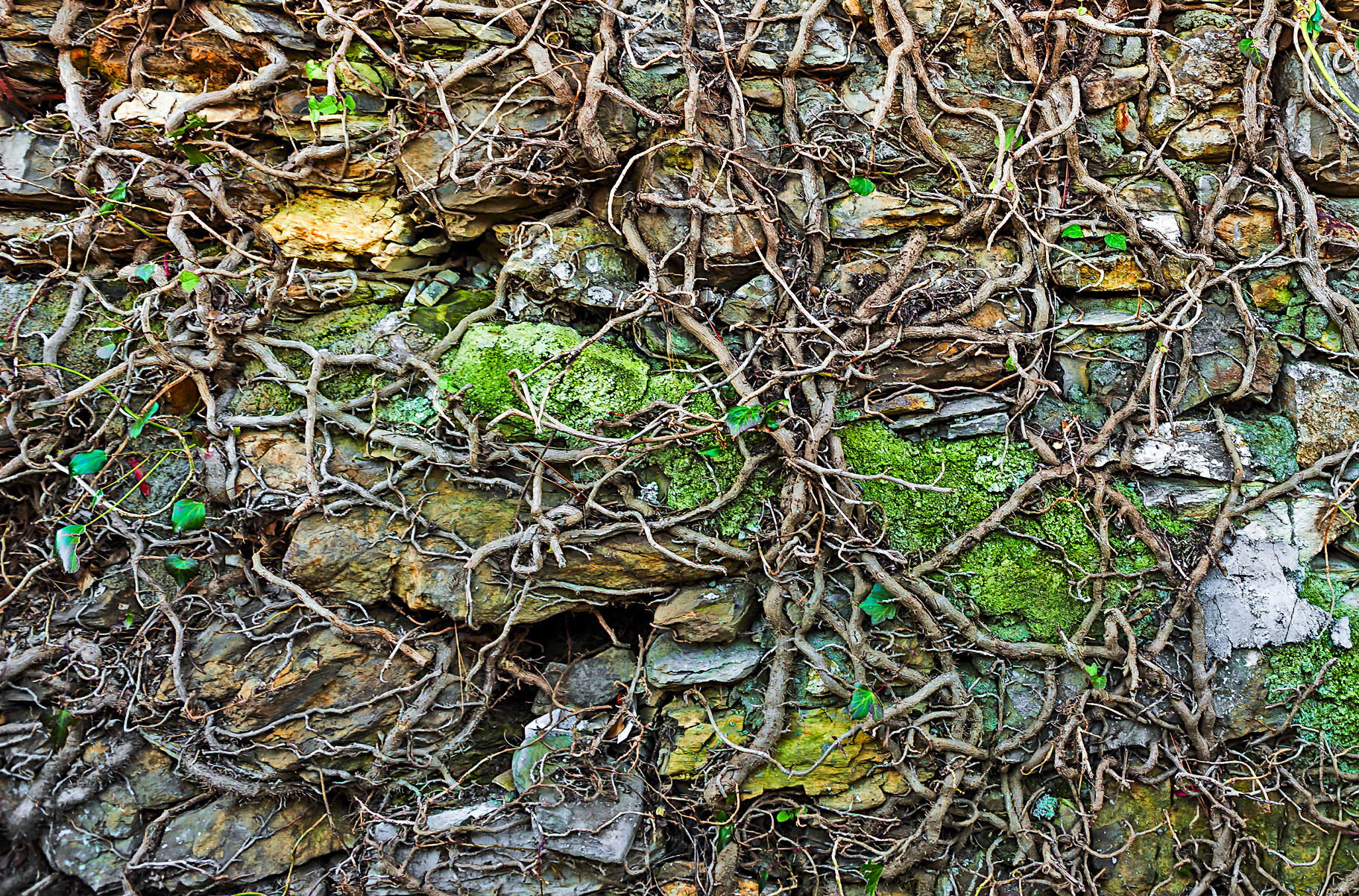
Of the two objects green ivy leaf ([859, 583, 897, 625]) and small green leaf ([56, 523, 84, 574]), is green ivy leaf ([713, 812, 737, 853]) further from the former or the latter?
small green leaf ([56, 523, 84, 574])

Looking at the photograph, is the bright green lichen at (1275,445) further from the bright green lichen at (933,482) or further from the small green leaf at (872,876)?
the small green leaf at (872,876)

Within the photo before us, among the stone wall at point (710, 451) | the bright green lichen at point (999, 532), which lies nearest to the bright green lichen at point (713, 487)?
the stone wall at point (710, 451)

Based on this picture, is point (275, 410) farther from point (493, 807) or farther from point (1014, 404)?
point (1014, 404)

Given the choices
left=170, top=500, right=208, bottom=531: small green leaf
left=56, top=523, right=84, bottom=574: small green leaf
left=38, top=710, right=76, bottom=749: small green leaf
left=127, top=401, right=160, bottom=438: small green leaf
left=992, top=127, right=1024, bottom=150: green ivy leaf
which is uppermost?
left=992, top=127, right=1024, bottom=150: green ivy leaf

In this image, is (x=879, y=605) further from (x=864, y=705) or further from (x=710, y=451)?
(x=710, y=451)

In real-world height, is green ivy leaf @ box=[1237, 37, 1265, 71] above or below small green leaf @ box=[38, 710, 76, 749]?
above

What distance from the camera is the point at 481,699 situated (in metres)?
2.37

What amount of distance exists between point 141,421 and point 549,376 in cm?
134

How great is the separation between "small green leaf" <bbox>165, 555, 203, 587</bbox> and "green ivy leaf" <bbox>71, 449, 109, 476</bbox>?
0.37 metres

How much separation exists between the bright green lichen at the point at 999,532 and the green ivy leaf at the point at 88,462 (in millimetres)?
2400

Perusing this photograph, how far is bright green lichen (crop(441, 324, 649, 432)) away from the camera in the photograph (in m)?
2.26

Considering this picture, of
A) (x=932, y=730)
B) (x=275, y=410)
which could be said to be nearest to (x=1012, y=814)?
(x=932, y=730)

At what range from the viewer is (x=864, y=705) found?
2209 mm

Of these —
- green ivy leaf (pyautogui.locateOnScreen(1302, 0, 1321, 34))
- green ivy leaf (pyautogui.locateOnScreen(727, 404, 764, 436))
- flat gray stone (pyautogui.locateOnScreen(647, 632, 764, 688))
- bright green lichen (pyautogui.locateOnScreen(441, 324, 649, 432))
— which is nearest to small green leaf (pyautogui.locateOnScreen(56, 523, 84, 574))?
bright green lichen (pyautogui.locateOnScreen(441, 324, 649, 432))
